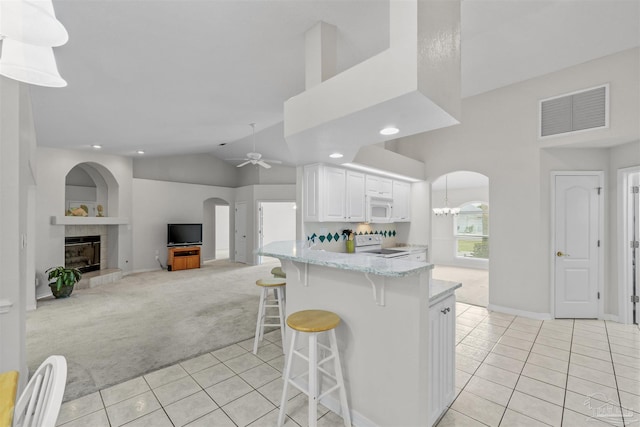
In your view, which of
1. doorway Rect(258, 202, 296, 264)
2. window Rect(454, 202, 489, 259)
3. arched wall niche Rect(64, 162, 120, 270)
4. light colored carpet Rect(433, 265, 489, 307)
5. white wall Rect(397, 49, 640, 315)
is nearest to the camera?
white wall Rect(397, 49, 640, 315)

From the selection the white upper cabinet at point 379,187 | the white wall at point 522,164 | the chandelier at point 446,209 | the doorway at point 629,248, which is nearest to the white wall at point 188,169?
the white upper cabinet at point 379,187

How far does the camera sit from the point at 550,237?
3.90 metres

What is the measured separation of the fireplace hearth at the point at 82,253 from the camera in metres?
6.09

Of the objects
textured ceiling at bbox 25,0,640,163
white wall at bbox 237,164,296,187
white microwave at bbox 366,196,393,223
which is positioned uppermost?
textured ceiling at bbox 25,0,640,163

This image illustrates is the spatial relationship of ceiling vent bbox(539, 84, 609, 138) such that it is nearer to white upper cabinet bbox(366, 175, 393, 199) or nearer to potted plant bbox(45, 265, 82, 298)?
white upper cabinet bbox(366, 175, 393, 199)

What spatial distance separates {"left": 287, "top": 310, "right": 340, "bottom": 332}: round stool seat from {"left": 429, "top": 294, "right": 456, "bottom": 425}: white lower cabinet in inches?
25.9

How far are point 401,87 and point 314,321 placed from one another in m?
1.60

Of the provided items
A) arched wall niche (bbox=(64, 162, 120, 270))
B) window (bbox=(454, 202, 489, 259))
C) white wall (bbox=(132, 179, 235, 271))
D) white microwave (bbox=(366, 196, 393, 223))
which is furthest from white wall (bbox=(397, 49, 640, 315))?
arched wall niche (bbox=(64, 162, 120, 270))

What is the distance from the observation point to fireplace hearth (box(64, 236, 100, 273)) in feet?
20.0

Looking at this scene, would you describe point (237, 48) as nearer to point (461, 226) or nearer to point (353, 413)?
point (353, 413)

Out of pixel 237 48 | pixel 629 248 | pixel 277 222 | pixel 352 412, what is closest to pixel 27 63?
pixel 237 48

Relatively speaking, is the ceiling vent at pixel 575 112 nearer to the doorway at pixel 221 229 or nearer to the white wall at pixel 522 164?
the white wall at pixel 522 164

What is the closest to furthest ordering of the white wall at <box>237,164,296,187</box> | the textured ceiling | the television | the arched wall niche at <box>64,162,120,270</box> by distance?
the textured ceiling → the arched wall niche at <box>64,162,120,270</box> → the television → the white wall at <box>237,164,296,187</box>

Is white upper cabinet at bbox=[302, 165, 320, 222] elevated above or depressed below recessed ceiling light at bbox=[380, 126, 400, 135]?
below
